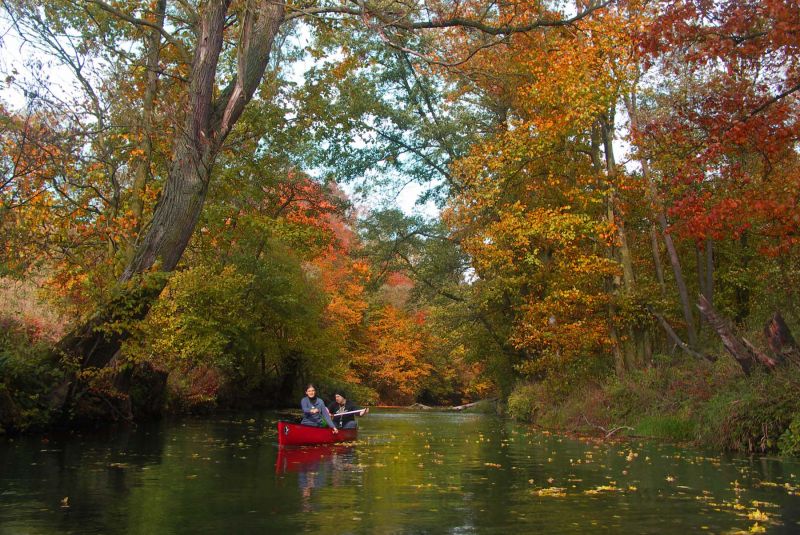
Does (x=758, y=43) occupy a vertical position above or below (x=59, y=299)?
above

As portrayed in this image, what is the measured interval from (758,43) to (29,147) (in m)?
11.5

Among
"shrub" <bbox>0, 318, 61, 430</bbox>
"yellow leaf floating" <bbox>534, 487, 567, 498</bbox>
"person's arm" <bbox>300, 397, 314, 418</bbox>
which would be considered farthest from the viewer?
"person's arm" <bbox>300, 397, 314, 418</bbox>

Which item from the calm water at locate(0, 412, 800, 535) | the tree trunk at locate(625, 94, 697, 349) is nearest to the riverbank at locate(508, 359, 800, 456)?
the calm water at locate(0, 412, 800, 535)

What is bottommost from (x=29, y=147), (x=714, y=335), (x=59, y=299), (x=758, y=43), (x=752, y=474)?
(x=752, y=474)

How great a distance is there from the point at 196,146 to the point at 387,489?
737 centimetres

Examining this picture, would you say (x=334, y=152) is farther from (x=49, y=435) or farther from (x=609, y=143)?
(x=49, y=435)

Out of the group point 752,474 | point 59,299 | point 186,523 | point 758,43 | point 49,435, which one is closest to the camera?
point 186,523

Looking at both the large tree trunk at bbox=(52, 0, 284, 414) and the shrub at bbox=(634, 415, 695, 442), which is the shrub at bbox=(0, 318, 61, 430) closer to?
the large tree trunk at bbox=(52, 0, 284, 414)

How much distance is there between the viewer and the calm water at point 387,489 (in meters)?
6.59

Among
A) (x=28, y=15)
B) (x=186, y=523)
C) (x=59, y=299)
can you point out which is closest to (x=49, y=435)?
(x=59, y=299)

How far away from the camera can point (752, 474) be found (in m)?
9.89

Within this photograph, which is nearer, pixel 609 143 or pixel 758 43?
pixel 758 43

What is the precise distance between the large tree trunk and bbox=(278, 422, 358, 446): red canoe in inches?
146

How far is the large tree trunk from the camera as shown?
13.0 meters
